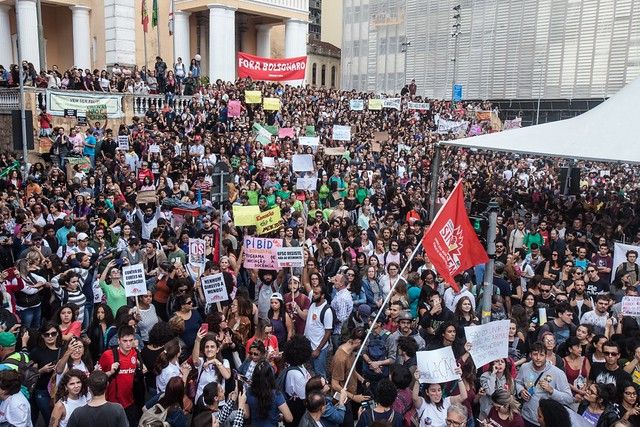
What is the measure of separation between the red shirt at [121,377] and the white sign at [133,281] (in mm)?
1721

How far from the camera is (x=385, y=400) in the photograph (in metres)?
5.11

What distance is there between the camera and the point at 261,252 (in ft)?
30.1

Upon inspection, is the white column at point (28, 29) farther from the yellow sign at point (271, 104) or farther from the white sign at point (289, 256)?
the white sign at point (289, 256)

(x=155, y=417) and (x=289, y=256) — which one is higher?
(x=289, y=256)

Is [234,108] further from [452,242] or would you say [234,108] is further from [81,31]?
[452,242]

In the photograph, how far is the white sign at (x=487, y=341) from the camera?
587cm

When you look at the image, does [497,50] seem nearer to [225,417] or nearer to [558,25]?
[558,25]

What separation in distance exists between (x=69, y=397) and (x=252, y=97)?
19.3 m

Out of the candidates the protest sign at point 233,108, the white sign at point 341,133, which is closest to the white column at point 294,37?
the protest sign at point 233,108

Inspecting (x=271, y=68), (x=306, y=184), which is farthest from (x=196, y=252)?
(x=271, y=68)

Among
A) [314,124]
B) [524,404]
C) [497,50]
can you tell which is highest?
[497,50]

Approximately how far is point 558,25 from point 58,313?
47857 mm

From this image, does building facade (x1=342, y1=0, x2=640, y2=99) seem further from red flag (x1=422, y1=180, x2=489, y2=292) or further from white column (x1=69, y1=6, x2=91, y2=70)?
red flag (x1=422, y1=180, x2=489, y2=292)

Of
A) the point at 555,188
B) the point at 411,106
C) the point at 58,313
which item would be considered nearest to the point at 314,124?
the point at 411,106
